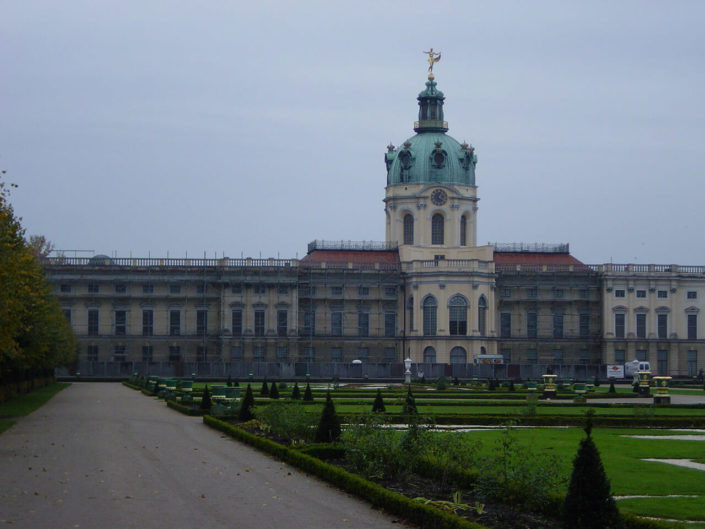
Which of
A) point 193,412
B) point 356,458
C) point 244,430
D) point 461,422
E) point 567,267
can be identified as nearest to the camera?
point 356,458

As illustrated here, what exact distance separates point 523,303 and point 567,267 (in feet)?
19.0

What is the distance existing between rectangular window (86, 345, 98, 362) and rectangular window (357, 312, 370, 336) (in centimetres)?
2403

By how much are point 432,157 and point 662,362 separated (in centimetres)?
2915

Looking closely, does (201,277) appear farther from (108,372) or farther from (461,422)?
(461,422)

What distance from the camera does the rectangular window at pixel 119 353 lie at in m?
99.7

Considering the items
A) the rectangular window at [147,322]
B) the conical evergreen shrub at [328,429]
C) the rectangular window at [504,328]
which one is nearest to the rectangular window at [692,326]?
the rectangular window at [504,328]

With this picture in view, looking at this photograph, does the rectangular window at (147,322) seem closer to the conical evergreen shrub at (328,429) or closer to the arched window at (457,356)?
the arched window at (457,356)

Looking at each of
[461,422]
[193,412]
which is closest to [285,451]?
[461,422]

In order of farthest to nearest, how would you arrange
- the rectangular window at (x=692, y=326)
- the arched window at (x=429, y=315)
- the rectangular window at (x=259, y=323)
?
the rectangular window at (x=692, y=326)
the rectangular window at (x=259, y=323)
the arched window at (x=429, y=315)

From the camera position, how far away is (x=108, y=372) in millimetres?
91438

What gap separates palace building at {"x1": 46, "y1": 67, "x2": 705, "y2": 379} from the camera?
100125 mm

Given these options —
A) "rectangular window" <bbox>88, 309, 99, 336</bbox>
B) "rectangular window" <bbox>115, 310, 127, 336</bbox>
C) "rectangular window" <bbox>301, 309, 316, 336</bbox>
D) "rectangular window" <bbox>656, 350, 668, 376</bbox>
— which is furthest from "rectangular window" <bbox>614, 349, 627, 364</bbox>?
"rectangular window" <bbox>88, 309, 99, 336</bbox>

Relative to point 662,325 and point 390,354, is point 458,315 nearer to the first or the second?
point 390,354

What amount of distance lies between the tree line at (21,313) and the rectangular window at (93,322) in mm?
16274
